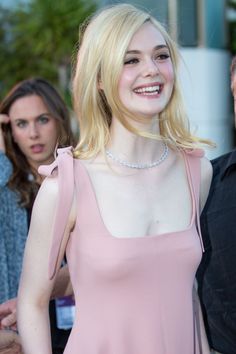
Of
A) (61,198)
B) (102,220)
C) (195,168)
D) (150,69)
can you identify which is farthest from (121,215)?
(150,69)

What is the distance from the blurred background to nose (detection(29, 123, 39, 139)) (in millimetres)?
972

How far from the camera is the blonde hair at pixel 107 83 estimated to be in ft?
6.53

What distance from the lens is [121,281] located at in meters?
1.89

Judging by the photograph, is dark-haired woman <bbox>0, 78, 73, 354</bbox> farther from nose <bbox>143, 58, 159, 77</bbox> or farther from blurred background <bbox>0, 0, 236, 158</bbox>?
nose <bbox>143, 58, 159, 77</bbox>

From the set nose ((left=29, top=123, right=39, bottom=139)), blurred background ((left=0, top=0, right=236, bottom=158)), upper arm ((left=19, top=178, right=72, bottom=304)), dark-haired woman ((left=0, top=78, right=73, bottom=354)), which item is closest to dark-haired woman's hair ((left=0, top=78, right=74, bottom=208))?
dark-haired woman ((left=0, top=78, right=73, bottom=354))

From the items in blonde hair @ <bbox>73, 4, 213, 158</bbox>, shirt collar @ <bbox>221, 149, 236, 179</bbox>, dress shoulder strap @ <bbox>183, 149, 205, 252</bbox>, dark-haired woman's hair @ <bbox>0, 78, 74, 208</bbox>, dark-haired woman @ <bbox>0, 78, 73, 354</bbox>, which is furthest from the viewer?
dark-haired woman's hair @ <bbox>0, 78, 74, 208</bbox>

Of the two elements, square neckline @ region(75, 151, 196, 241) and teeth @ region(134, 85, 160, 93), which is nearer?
square neckline @ region(75, 151, 196, 241)

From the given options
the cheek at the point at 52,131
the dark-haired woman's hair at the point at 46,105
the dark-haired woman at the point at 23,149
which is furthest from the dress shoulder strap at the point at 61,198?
the cheek at the point at 52,131

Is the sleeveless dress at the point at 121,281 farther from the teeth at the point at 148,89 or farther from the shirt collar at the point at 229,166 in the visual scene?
the shirt collar at the point at 229,166

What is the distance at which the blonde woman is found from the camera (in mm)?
1912

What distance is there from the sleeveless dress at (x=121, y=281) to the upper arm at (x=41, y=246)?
0.10 ft

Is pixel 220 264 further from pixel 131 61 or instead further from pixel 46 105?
pixel 46 105

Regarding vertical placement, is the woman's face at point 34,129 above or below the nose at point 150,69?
below

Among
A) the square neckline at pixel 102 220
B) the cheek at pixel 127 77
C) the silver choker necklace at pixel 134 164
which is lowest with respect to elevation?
the square neckline at pixel 102 220
